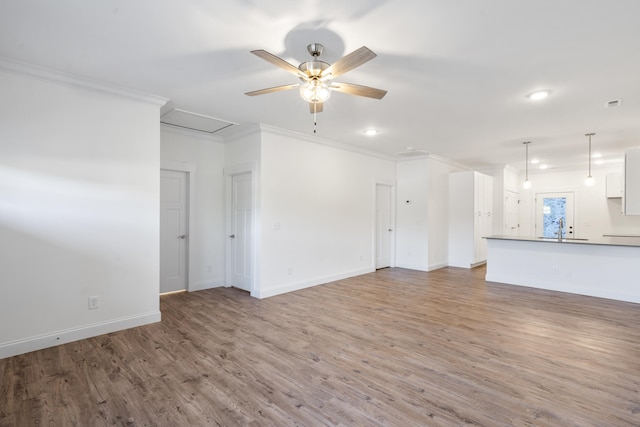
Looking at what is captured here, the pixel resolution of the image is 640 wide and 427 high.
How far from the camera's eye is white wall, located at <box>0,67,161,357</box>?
2.86 meters

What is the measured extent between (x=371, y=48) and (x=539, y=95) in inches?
89.1

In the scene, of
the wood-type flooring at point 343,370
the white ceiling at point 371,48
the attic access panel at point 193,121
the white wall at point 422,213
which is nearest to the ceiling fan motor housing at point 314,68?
the white ceiling at point 371,48

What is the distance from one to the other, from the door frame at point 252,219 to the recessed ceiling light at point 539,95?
12.1ft

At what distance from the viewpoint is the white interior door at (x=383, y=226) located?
7.07 meters

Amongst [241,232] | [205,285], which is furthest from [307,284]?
[205,285]

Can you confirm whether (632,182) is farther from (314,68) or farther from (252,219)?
(252,219)

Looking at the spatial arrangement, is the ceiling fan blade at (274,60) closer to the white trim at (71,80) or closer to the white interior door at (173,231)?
the white trim at (71,80)

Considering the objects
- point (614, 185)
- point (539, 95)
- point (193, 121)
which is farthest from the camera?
point (614, 185)

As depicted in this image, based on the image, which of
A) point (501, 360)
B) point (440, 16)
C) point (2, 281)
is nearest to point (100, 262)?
point (2, 281)

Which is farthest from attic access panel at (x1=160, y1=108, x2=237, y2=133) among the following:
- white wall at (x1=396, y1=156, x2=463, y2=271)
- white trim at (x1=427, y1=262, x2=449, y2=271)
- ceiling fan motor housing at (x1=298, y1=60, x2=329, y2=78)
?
white trim at (x1=427, y1=262, x2=449, y2=271)

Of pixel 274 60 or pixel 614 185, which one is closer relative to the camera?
pixel 274 60

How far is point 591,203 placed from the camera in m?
8.60

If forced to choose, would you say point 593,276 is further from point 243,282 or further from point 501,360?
point 243,282

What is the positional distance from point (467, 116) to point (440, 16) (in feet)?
8.11
